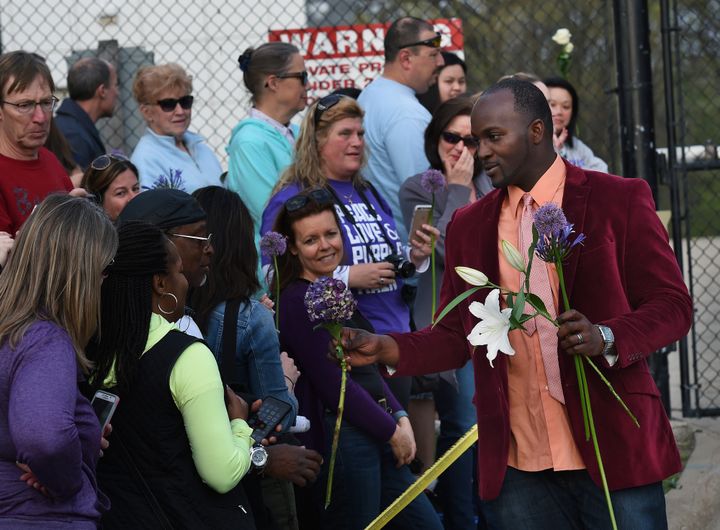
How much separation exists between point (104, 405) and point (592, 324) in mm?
1333

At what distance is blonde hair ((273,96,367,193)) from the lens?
5273 millimetres

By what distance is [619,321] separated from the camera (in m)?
3.26

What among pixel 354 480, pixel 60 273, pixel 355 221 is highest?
pixel 60 273

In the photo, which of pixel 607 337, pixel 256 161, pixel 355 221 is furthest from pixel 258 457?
pixel 256 161

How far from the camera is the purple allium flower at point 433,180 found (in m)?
5.31

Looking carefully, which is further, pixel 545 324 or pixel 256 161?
pixel 256 161

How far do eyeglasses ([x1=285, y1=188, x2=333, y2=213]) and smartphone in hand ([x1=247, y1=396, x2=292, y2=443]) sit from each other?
3.48 ft

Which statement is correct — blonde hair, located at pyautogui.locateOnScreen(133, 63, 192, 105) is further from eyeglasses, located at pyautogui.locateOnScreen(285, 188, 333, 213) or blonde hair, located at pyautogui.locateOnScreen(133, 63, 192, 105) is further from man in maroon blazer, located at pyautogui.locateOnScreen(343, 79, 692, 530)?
man in maroon blazer, located at pyautogui.locateOnScreen(343, 79, 692, 530)

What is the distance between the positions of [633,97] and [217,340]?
380cm

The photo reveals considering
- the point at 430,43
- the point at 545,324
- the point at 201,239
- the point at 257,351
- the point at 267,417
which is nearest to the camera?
the point at 545,324

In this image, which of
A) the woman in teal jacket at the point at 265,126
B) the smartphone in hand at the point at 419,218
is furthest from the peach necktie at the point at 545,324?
the woman in teal jacket at the point at 265,126

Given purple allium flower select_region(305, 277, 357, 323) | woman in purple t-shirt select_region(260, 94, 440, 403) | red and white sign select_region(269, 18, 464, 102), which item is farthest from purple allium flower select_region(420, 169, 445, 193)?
red and white sign select_region(269, 18, 464, 102)

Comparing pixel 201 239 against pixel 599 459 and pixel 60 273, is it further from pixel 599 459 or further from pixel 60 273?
pixel 599 459

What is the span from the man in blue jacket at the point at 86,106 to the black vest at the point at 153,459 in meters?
3.70
